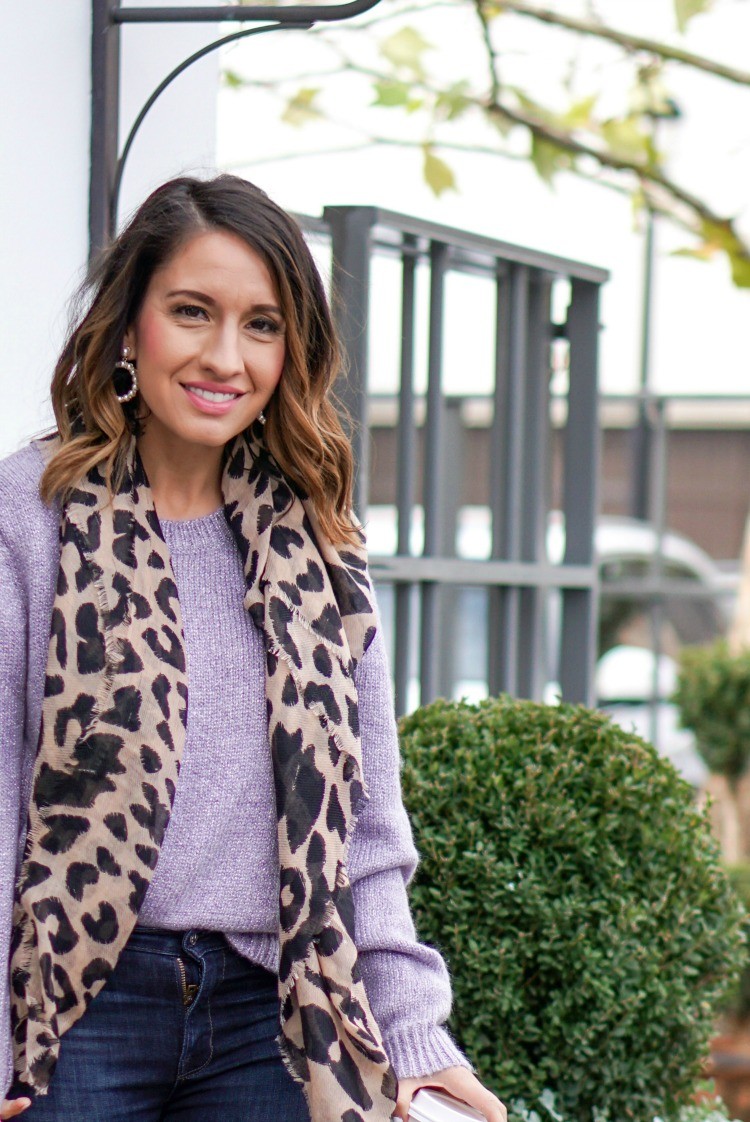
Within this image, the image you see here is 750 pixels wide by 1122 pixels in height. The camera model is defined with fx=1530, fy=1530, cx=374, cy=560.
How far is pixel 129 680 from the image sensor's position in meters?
1.75

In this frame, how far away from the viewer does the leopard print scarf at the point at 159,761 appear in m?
1.70

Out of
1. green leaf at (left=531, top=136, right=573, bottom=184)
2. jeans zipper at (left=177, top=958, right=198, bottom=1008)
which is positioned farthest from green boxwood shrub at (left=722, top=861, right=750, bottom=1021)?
jeans zipper at (left=177, top=958, right=198, bottom=1008)

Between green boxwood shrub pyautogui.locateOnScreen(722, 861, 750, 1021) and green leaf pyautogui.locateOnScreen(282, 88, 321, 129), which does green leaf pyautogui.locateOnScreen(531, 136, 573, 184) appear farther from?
green boxwood shrub pyautogui.locateOnScreen(722, 861, 750, 1021)

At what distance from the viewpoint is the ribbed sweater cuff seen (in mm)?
1847

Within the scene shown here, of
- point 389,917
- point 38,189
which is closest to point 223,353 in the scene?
point 389,917

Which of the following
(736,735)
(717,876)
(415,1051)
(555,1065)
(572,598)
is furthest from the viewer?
(736,735)

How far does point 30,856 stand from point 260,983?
35cm

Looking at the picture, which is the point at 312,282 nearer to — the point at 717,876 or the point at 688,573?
the point at 717,876

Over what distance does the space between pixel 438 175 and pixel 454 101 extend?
812mm

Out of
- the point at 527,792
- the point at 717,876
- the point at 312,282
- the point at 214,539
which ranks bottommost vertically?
the point at 717,876

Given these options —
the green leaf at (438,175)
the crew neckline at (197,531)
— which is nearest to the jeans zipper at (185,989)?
the crew neckline at (197,531)

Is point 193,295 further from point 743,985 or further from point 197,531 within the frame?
point 743,985

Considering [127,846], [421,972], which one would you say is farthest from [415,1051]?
[127,846]

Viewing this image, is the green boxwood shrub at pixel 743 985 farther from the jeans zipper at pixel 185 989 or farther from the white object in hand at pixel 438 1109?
the jeans zipper at pixel 185 989
